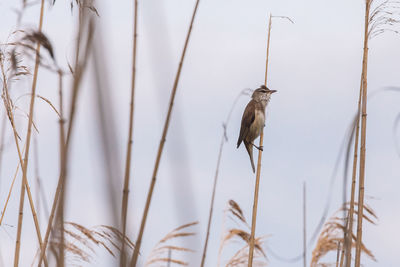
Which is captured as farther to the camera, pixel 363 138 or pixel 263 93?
pixel 263 93

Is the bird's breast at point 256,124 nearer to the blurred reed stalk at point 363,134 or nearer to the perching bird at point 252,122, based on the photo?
the perching bird at point 252,122

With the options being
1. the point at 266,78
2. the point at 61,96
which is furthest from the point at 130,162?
the point at 266,78

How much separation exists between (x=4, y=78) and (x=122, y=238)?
304cm

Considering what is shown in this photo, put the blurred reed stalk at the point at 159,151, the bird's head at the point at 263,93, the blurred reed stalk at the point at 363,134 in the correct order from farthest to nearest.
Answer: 1. the bird's head at the point at 263,93
2. the blurred reed stalk at the point at 363,134
3. the blurred reed stalk at the point at 159,151

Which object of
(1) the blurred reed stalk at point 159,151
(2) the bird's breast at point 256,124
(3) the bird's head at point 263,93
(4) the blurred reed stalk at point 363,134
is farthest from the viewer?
(3) the bird's head at point 263,93

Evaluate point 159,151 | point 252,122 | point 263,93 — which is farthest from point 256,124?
point 159,151

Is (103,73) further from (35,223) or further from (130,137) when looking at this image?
(35,223)

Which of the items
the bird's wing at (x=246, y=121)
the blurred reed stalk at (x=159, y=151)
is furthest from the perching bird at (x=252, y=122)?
the blurred reed stalk at (x=159, y=151)

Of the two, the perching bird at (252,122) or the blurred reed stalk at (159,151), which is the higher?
the perching bird at (252,122)

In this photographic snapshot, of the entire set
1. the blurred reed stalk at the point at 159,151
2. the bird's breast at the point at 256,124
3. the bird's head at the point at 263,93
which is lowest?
the blurred reed stalk at the point at 159,151

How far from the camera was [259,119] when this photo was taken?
286 inches

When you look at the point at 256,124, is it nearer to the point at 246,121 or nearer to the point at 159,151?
the point at 246,121

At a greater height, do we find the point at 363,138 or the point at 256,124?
the point at 256,124

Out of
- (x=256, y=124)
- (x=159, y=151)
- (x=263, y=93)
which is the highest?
(x=263, y=93)
